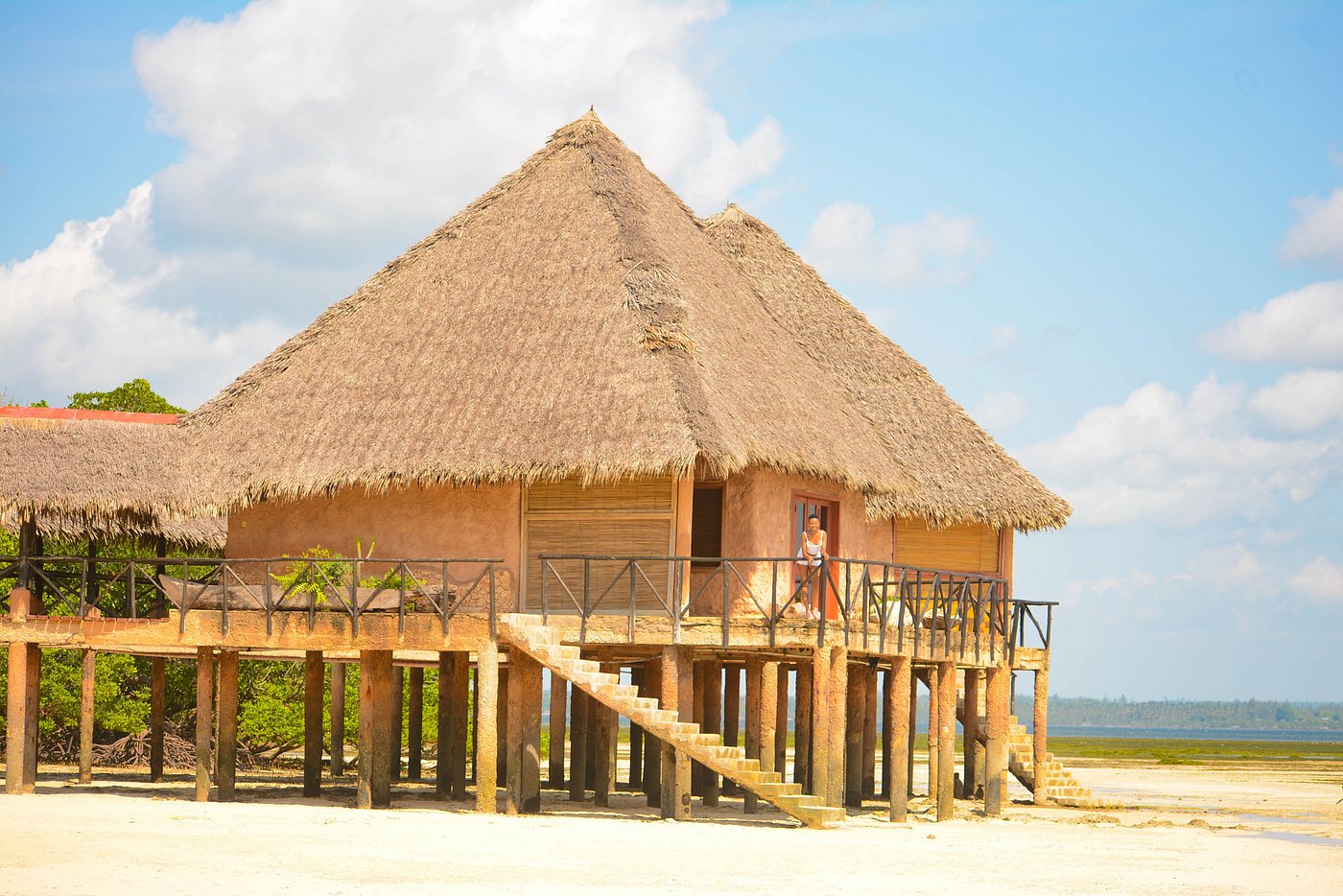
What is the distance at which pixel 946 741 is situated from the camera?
2169 cm

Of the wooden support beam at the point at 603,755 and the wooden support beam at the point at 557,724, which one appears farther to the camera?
the wooden support beam at the point at 603,755

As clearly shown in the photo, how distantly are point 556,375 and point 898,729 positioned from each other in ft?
18.8

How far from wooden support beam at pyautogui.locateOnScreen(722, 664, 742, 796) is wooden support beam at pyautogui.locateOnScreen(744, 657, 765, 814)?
183 cm

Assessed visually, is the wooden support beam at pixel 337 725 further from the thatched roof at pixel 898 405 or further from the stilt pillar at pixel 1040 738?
the stilt pillar at pixel 1040 738

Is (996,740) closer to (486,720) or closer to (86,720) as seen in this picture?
(486,720)

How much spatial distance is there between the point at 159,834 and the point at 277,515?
639 centimetres

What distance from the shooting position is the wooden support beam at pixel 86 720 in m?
25.1

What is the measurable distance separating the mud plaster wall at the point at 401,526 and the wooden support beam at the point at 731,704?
185 inches

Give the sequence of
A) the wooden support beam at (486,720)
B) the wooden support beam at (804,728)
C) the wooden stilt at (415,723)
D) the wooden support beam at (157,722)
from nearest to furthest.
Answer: the wooden support beam at (486,720) → the wooden support beam at (804,728) → the wooden support beam at (157,722) → the wooden stilt at (415,723)

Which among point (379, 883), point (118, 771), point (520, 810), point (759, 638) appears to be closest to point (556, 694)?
point (520, 810)

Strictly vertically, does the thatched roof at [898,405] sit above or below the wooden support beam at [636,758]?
above

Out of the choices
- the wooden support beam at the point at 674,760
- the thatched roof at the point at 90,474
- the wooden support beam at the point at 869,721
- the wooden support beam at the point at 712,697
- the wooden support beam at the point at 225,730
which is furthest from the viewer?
the wooden support beam at the point at 712,697

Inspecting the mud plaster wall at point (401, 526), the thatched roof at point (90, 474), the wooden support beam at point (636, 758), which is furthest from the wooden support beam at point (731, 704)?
the thatched roof at point (90, 474)

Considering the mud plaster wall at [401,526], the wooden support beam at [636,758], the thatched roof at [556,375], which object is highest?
the thatched roof at [556,375]
